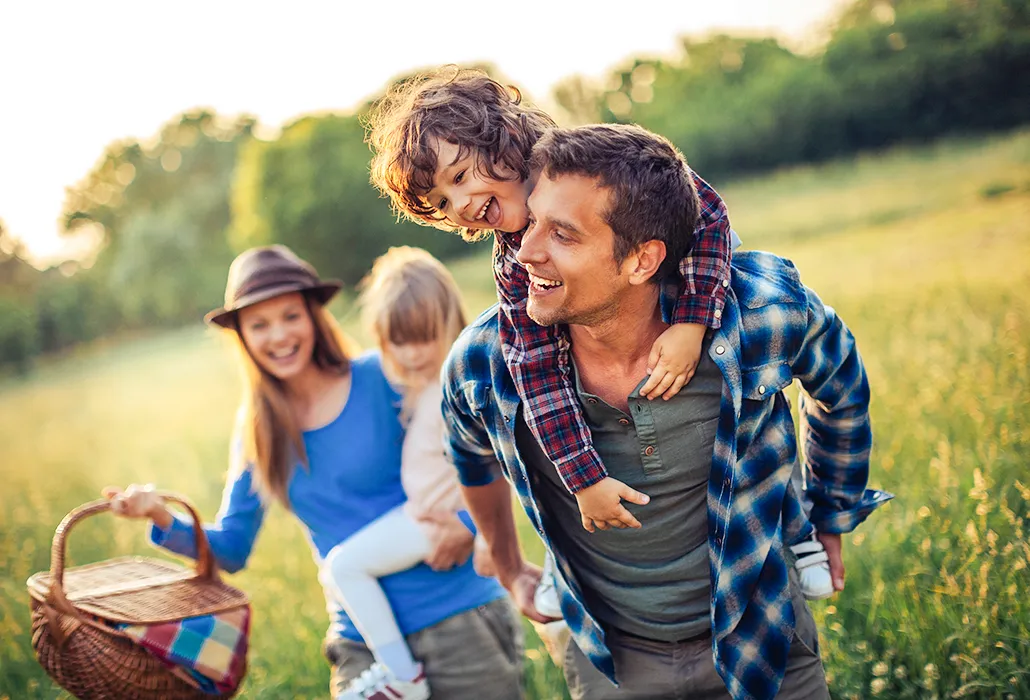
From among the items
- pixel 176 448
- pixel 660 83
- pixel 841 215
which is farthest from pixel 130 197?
pixel 841 215

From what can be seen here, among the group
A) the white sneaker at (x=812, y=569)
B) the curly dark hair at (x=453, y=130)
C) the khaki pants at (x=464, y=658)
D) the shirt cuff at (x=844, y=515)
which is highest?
the curly dark hair at (x=453, y=130)

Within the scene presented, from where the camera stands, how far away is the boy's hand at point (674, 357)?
198 centimetres

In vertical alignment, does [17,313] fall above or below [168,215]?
below

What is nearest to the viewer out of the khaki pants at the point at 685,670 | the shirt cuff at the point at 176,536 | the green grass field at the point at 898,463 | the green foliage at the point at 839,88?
the khaki pants at the point at 685,670

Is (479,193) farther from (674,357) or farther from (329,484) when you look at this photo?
(329,484)

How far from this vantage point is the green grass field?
9.51 feet

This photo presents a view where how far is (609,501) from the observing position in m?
2.05

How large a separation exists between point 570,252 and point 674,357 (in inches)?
13.4

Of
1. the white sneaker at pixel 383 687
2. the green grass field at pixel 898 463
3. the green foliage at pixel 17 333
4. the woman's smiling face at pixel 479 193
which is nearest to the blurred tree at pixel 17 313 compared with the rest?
the green foliage at pixel 17 333

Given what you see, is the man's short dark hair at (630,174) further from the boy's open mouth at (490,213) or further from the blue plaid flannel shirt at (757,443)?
the boy's open mouth at (490,213)

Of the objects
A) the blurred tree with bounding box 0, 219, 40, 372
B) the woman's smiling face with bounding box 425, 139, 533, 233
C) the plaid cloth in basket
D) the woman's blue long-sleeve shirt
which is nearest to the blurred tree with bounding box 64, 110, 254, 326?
the blurred tree with bounding box 0, 219, 40, 372

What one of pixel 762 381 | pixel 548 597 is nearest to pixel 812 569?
pixel 762 381

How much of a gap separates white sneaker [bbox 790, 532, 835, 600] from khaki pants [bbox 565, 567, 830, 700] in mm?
33

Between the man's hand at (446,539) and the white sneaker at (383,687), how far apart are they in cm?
37
